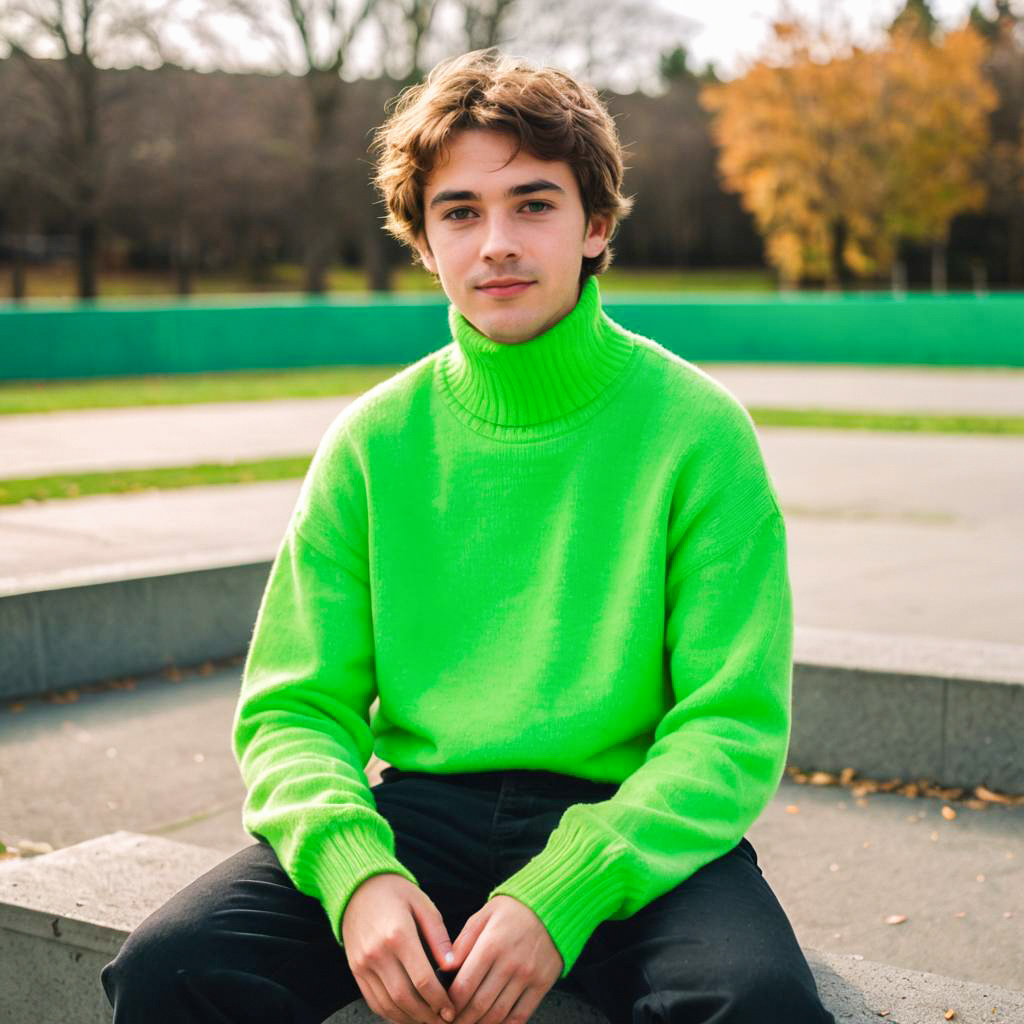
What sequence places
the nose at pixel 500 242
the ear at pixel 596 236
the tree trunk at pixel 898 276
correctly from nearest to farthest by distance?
1. the nose at pixel 500 242
2. the ear at pixel 596 236
3. the tree trunk at pixel 898 276

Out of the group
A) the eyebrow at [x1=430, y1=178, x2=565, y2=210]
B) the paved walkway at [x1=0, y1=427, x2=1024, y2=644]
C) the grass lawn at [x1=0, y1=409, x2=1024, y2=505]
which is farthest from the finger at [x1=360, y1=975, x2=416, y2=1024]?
the grass lawn at [x1=0, y1=409, x2=1024, y2=505]

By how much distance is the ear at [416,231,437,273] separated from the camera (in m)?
2.74

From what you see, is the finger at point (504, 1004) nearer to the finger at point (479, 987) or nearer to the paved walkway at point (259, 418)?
the finger at point (479, 987)

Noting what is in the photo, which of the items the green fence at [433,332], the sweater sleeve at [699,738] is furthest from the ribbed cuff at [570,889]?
the green fence at [433,332]

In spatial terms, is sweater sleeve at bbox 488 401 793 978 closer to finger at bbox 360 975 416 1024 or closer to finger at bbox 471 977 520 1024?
finger at bbox 471 977 520 1024

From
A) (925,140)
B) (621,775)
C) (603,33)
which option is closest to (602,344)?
(621,775)

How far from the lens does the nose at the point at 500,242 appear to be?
2.46 meters

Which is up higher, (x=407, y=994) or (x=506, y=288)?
(x=506, y=288)

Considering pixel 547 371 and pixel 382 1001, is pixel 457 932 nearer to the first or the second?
pixel 382 1001

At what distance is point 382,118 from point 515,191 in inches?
1630

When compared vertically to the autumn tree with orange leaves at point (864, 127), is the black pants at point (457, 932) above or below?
below

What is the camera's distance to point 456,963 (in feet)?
6.50

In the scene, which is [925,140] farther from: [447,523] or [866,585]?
[447,523]

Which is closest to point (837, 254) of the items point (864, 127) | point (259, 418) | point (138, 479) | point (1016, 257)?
point (864, 127)
